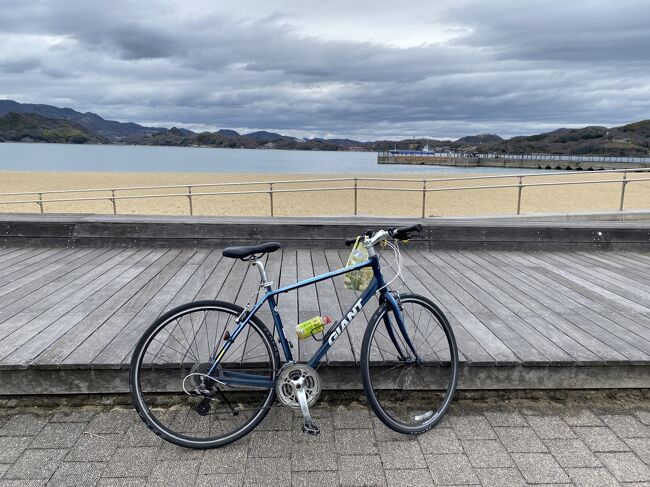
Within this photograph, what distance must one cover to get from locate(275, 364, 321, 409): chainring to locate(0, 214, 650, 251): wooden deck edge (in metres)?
3.08

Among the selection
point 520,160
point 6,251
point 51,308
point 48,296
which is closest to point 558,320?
point 51,308

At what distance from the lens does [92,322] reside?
129 inches

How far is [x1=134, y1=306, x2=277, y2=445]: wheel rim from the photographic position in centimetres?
242

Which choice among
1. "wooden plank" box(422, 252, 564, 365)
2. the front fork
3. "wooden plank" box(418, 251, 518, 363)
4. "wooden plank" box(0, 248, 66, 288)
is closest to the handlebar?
the front fork

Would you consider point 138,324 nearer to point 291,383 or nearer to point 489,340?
point 291,383

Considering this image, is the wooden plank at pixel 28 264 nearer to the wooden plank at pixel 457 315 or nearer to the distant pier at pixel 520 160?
the wooden plank at pixel 457 315

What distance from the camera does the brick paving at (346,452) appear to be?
2.21 metres

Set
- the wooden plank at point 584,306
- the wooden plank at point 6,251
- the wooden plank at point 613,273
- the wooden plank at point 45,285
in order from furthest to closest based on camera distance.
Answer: the wooden plank at point 6,251 < the wooden plank at point 613,273 < the wooden plank at point 45,285 < the wooden plank at point 584,306

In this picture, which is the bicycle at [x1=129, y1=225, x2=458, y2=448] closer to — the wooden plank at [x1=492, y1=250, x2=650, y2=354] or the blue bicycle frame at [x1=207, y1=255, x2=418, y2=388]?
the blue bicycle frame at [x1=207, y1=255, x2=418, y2=388]

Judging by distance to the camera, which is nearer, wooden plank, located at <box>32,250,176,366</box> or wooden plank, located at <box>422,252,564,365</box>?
wooden plank, located at <box>32,250,176,366</box>

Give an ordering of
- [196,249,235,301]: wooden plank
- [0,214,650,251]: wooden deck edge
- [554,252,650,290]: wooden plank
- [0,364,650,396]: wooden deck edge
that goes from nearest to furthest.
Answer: [0,364,650,396]: wooden deck edge → [196,249,235,301]: wooden plank → [554,252,650,290]: wooden plank → [0,214,650,251]: wooden deck edge

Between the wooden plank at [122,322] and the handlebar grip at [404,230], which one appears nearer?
the handlebar grip at [404,230]

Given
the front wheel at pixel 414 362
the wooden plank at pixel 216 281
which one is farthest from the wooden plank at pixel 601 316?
the wooden plank at pixel 216 281

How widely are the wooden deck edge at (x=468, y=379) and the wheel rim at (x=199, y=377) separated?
21 cm
